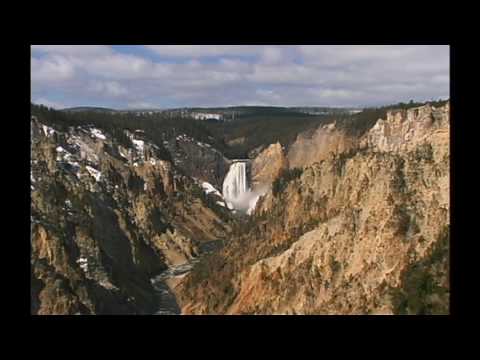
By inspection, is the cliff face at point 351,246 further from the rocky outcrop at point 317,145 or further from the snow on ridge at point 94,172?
the rocky outcrop at point 317,145

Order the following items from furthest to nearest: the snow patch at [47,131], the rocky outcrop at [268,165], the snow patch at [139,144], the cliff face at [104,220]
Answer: the rocky outcrop at [268,165], the snow patch at [139,144], the snow patch at [47,131], the cliff face at [104,220]

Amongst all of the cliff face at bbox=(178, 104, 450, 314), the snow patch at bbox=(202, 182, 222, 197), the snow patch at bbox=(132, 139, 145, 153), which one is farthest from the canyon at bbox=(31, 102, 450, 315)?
the snow patch at bbox=(202, 182, 222, 197)

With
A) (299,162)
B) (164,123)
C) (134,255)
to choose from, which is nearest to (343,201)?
(134,255)

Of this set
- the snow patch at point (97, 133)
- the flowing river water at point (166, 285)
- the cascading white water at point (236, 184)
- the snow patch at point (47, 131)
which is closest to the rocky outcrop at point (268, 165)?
the cascading white water at point (236, 184)

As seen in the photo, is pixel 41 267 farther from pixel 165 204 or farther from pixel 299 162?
pixel 299 162

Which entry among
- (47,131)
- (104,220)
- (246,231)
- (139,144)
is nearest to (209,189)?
(139,144)

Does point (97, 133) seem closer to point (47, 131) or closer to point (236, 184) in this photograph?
point (47, 131)

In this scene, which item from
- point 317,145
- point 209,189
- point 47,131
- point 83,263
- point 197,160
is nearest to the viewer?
point 83,263

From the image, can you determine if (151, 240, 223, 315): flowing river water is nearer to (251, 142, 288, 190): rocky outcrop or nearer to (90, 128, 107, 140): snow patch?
(90, 128, 107, 140): snow patch
